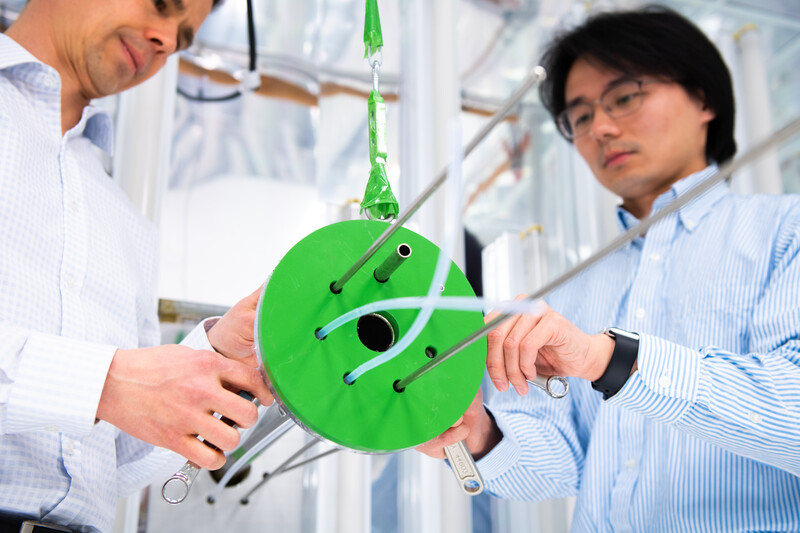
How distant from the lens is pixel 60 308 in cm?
99

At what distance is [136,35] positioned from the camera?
1.20 m

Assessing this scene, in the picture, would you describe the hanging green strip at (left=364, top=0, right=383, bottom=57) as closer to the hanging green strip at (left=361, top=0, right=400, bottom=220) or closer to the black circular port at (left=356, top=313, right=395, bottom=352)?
the hanging green strip at (left=361, top=0, right=400, bottom=220)

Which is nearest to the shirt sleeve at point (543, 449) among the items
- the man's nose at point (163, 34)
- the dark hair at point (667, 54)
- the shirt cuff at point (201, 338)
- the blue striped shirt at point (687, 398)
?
the blue striped shirt at point (687, 398)

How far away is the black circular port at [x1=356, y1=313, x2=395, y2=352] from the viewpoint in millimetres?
688

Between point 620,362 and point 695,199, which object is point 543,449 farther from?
A: point 695,199

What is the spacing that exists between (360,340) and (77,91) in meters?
0.92

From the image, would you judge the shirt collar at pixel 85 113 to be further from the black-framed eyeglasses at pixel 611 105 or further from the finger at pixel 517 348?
the black-framed eyeglasses at pixel 611 105

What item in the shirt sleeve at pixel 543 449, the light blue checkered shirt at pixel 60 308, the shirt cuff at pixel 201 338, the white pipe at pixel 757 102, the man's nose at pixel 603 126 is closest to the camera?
the light blue checkered shirt at pixel 60 308

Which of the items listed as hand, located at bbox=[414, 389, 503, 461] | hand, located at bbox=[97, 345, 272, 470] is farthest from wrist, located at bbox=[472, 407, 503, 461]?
hand, located at bbox=[97, 345, 272, 470]

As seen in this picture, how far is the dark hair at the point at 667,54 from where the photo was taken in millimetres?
1497

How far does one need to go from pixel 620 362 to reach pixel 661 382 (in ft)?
0.20

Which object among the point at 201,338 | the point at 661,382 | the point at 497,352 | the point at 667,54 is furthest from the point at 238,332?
the point at 667,54

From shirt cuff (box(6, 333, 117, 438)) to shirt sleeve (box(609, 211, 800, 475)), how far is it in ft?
2.23

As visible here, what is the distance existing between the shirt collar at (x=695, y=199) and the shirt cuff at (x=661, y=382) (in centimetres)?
44
